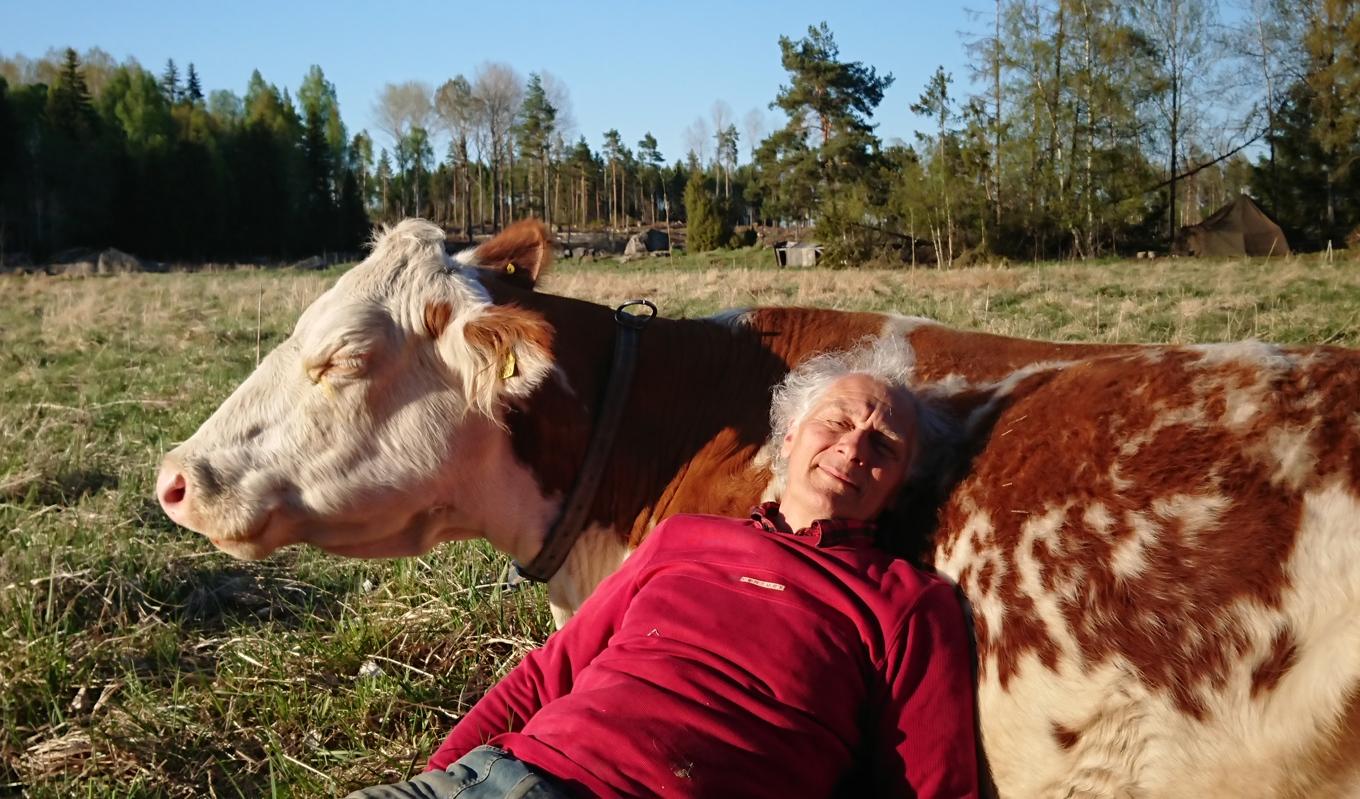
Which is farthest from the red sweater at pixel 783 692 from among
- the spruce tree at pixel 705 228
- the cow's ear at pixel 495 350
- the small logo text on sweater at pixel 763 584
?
the spruce tree at pixel 705 228

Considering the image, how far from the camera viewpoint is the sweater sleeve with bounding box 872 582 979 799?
2250 mm

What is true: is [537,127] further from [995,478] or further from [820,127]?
[995,478]

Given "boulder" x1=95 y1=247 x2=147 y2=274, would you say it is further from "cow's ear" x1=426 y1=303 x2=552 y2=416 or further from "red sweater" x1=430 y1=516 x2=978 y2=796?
"red sweater" x1=430 y1=516 x2=978 y2=796

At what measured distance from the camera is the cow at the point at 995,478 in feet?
6.51

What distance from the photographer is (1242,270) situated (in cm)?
1931

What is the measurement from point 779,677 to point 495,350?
1.36 metres

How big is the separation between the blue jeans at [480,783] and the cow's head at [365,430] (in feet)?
3.80

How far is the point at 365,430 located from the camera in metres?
3.22

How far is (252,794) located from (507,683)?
0.89 meters

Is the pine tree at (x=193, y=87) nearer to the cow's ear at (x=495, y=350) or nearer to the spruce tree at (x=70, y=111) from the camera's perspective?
the spruce tree at (x=70, y=111)

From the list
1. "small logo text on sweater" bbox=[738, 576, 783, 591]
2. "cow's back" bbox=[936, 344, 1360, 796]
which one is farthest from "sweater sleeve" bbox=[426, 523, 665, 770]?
"cow's back" bbox=[936, 344, 1360, 796]

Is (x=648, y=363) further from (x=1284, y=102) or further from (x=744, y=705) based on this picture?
(x=1284, y=102)

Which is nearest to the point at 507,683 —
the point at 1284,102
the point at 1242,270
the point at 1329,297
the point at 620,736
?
the point at 620,736

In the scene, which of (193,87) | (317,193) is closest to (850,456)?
(317,193)
